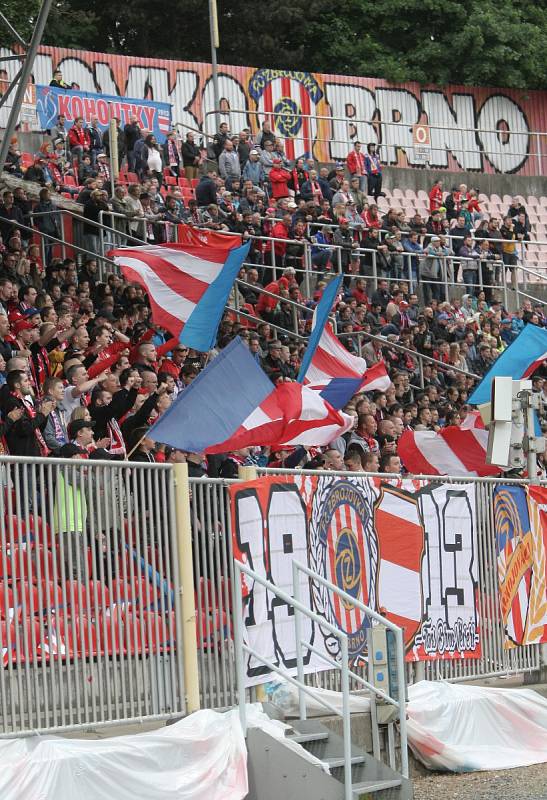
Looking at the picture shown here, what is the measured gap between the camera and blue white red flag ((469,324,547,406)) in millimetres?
17875

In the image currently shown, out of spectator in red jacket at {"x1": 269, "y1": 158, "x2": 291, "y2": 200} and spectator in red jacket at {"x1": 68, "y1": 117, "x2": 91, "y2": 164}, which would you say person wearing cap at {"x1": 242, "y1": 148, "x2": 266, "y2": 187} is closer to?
spectator in red jacket at {"x1": 269, "y1": 158, "x2": 291, "y2": 200}

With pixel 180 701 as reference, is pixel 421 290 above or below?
above

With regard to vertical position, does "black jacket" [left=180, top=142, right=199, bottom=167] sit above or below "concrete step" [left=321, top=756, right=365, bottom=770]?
above

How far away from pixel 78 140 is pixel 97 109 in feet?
→ 15.8

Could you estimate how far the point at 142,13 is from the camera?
47500 millimetres

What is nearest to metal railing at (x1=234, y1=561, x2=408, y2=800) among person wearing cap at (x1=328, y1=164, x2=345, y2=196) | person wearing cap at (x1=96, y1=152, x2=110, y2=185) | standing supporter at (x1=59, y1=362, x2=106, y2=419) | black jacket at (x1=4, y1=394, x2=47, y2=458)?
black jacket at (x1=4, y1=394, x2=47, y2=458)

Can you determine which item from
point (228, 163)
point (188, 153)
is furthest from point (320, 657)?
point (188, 153)

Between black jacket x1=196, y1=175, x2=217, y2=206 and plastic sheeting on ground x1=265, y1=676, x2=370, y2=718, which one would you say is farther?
black jacket x1=196, y1=175, x2=217, y2=206

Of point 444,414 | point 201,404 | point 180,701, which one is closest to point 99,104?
point 444,414

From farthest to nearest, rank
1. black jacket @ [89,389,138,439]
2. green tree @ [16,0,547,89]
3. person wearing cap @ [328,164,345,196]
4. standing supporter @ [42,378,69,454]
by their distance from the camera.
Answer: green tree @ [16,0,547,89], person wearing cap @ [328,164,345,196], black jacket @ [89,389,138,439], standing supporter @ [42,378,69,454]

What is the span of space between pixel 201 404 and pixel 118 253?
5.67 meters

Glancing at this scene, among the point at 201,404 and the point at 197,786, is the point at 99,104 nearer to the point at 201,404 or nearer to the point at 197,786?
the point at 201,404

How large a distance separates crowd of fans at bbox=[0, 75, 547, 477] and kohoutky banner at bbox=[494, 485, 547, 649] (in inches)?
56.9

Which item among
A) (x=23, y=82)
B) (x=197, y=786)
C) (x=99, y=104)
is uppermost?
(x=99, y=104)
